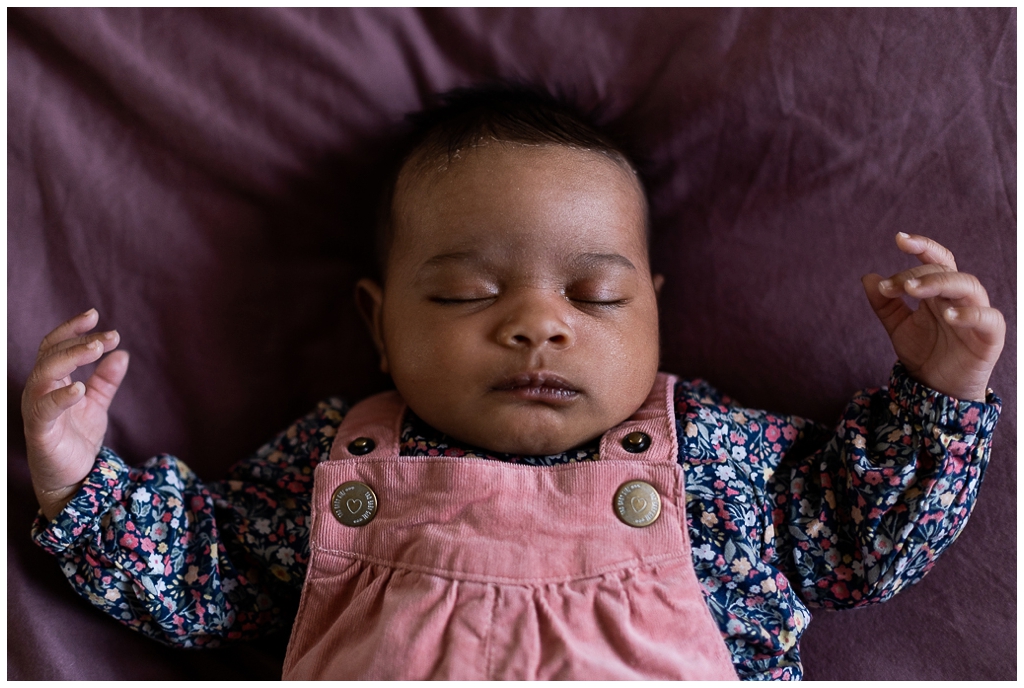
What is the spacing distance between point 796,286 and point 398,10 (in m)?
1.00

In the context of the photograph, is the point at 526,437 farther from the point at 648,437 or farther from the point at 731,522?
the point at 731,522

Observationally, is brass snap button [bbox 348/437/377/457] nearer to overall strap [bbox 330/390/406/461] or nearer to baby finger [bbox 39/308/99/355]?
overall strap [bbox 330/390/406/461]

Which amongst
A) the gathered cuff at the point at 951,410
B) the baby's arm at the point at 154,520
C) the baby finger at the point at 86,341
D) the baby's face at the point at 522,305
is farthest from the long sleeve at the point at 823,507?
the baby finger at the point at 86,341

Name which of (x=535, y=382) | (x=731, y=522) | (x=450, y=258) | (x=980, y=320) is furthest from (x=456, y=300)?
(x=980, y=320)

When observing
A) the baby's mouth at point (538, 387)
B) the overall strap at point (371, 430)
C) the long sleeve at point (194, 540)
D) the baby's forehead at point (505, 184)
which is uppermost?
the baby's forehead at point (505, 184)

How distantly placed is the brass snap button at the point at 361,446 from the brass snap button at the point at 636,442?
1.46 ft

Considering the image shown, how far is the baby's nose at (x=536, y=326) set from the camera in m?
1.39

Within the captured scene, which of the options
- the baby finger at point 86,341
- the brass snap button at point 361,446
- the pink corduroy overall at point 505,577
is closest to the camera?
the pink corduroy overall at point 505,577

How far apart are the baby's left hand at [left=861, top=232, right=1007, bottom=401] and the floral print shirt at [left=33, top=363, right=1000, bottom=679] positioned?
34mm

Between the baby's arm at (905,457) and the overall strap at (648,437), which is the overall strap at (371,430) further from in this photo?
the baby's arm at (905,457)

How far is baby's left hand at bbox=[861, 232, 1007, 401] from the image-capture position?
52.5 inches

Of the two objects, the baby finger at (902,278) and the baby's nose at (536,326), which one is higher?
the baby finger at (902,278)

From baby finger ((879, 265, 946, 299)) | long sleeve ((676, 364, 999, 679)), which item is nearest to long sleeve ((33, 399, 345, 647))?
long sleeve ((676, 364, 999, 679))

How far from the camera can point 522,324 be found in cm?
139
